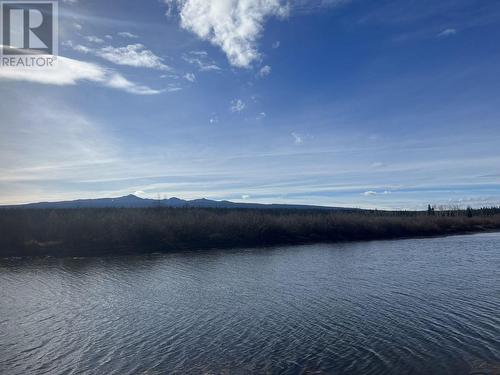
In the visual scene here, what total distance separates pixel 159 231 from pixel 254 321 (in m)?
42.2

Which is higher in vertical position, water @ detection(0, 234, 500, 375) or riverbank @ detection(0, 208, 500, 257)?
riverbank @ detection(0, 208, 500, 257)

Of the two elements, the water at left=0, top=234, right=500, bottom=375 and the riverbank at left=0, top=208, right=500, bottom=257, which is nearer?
the water at left=0, top=234, right=500, bottom=375

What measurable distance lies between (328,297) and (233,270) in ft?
45.3

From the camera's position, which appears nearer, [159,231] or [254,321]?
[254,321]

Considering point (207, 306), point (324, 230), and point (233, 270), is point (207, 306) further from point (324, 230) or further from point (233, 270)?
point (324, 230)

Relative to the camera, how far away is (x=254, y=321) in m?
18.2

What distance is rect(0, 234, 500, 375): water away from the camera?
43.9 ft

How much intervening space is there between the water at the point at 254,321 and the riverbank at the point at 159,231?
18959 millimetres

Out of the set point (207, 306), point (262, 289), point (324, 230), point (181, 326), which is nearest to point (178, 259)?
point (262, 289)

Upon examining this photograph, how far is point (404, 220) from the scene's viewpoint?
86312mm

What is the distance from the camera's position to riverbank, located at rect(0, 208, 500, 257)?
2053 inches

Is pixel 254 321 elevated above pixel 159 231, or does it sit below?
below

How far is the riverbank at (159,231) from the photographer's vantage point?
A: 52156mm

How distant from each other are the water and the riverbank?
746 inches
